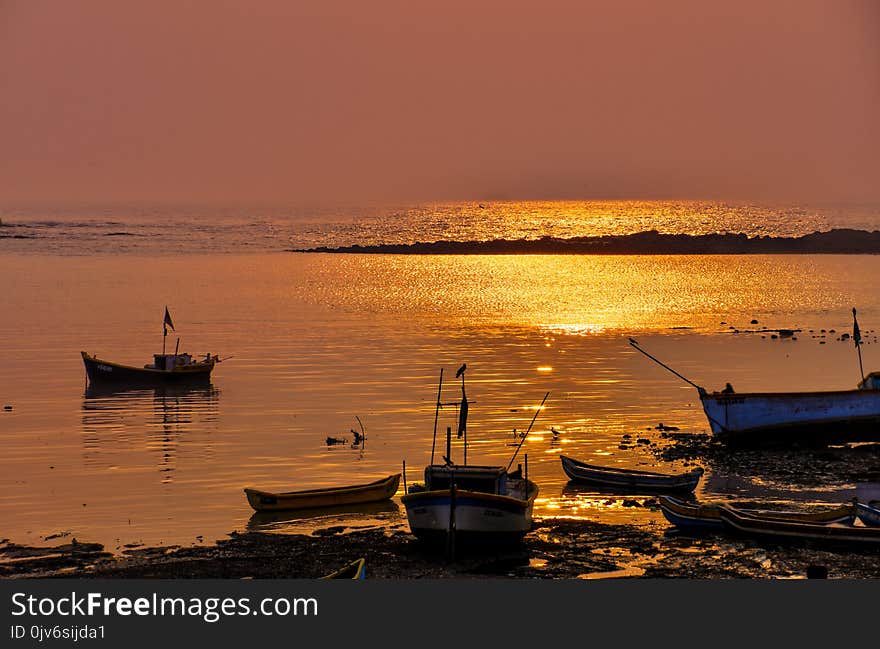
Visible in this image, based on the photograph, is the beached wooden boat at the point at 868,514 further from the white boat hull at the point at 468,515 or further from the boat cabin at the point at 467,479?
the boat cabin at the point at 467,479

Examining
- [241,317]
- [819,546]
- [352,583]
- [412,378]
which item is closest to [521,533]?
[819,546]

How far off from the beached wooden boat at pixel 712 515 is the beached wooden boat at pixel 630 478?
430 cm

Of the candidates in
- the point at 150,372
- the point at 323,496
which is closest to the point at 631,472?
the point at 323,496

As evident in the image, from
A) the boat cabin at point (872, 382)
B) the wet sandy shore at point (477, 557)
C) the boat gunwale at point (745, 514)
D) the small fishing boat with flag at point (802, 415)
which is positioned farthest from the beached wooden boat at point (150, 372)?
the boat gunwale at point (745, 514)

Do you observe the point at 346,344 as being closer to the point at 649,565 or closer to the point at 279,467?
the point at 279,467

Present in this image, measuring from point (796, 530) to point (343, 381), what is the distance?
31.7 metres

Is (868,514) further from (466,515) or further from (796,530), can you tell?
(466,515)

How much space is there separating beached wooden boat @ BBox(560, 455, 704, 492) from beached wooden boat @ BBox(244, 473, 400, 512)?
5214 millimetres

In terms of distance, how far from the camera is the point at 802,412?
41656 millimetres

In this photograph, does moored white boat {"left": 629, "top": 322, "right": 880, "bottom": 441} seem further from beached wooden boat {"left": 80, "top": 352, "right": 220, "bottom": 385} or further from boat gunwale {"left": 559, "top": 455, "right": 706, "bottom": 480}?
beached wooden boat {"left": 80, "top": 352, "right": 220, "bottom": 385}

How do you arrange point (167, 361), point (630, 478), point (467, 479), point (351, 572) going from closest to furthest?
point (351, 572)
point (467, 479)
point (630, 478)
point (167, 361)

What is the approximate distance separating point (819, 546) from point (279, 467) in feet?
53.9

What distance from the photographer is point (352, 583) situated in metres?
18.1

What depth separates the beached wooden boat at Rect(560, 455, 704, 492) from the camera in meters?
34.7
